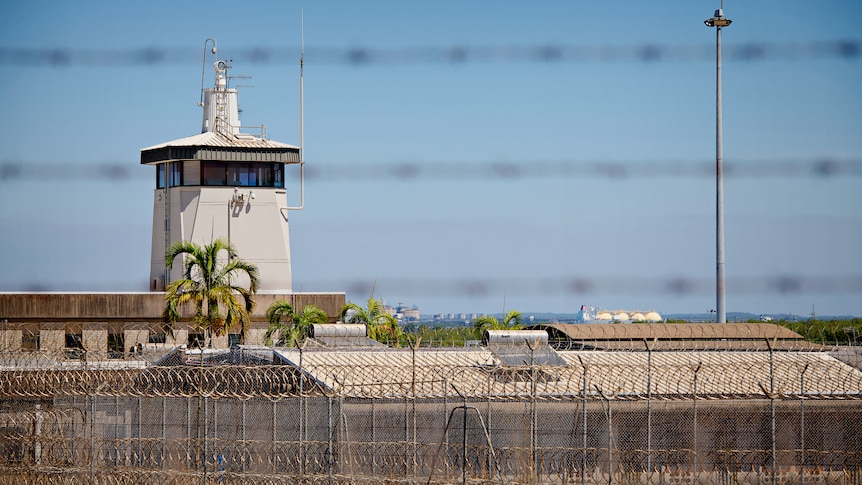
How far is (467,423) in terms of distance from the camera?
27375mm

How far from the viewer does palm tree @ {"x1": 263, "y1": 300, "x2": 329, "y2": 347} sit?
1871 inches

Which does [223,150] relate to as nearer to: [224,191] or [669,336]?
[224,191]

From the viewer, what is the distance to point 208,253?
45.5m

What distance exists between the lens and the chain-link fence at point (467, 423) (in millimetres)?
23781

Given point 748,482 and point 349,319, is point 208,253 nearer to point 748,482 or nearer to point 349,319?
point 349,319

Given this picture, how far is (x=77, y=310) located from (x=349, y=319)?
12.2 m

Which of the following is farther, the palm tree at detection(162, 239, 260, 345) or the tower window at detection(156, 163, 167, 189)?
the tower window at detection(156, 163, 167, 189)

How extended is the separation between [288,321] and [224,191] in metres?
9.36

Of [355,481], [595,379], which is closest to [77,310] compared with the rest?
[595,379]

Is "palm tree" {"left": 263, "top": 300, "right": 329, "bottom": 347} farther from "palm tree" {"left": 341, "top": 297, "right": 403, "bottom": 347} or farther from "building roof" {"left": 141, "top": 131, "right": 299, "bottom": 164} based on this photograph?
"building roof" {"left": 141, "top": 131, "right": 299, "bottom": 164}

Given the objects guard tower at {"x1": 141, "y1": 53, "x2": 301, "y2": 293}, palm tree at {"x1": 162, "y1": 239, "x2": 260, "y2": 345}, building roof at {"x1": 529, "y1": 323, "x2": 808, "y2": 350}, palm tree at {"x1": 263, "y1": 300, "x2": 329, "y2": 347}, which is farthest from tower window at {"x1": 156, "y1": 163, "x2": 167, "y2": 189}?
building roof at {"x1": 529, "y1": 323, "x2": 808, "y2": 350}

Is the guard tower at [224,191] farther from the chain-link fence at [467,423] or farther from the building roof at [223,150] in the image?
the chain-link fence at [467,423]

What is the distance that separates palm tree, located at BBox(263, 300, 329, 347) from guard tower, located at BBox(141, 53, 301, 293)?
22.4ft

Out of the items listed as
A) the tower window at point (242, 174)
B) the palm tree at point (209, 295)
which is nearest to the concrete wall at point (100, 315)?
the palm tree at point (209, 295)
